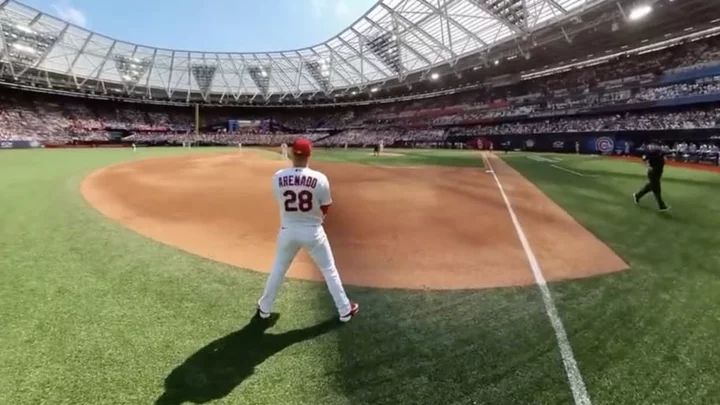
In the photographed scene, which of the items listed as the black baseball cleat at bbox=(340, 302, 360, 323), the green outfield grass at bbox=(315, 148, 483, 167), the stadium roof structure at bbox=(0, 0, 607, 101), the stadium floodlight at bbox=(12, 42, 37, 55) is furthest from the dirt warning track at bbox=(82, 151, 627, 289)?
the stadium floodlight at bbox=(12, 42, 37, 55)

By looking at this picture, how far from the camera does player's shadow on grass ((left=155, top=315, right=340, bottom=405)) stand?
3314 millimetres

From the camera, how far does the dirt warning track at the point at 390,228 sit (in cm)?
654

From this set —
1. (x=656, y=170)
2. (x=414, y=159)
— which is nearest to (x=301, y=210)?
(x=656, y=170)

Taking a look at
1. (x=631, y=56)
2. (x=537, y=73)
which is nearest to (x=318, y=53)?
(x=537, y=73)

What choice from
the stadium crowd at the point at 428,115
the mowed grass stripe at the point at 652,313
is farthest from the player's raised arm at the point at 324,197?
the stadium crowd at the point at 428,115

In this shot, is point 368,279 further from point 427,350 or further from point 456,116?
point 456,116

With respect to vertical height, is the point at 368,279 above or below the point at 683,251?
below

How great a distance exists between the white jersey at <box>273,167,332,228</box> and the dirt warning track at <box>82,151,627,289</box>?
2.01 metres

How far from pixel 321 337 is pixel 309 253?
36.0 inches

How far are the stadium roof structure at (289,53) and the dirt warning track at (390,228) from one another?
24.5m

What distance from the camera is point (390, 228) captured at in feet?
30.8

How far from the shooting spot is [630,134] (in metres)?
35.8

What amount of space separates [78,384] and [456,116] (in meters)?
58.4

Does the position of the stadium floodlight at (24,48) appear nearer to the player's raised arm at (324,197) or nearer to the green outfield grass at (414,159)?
the green outfield grass at (414,159)
